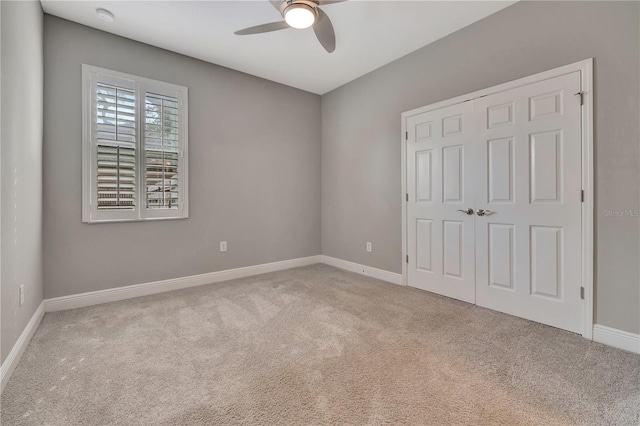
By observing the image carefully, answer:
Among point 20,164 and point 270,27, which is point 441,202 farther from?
point 20,164

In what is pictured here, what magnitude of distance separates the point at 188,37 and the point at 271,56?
915mm

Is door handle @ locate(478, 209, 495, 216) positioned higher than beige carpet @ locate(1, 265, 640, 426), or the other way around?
door handle @ locate(478, 209, 495, 216)

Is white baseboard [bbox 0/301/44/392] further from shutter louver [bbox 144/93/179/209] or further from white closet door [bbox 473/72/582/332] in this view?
white closet door [bbox 473/72/582/332]

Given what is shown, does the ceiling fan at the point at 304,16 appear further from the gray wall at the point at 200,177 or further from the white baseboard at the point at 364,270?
the white baseboard at the point at 364,270

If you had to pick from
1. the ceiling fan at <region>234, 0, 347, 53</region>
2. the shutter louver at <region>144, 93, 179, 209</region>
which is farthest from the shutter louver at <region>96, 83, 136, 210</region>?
the ceiling fan at <region>234, 0, 347, 53</region>

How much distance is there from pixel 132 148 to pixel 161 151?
28cm

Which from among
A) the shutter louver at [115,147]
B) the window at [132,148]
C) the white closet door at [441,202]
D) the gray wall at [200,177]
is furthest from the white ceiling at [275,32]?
the white closet door at [441,202]

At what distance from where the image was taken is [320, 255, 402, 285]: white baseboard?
365 cm

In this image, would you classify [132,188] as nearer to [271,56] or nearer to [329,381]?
[271,56]

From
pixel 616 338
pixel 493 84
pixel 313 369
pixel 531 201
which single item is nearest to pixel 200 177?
pixel 313 369

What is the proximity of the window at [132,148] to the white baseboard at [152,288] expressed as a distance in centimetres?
76

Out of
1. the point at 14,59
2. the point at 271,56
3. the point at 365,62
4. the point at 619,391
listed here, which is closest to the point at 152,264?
the point at 14,59

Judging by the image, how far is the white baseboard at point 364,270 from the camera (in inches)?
144

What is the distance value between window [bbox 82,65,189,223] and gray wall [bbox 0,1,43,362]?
1.24 feet
